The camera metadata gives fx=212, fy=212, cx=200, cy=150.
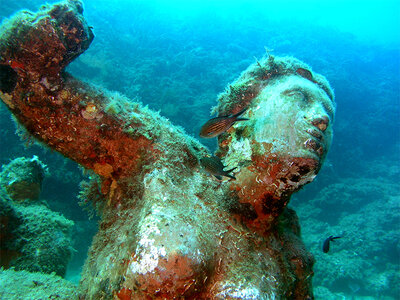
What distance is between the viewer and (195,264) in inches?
68.0

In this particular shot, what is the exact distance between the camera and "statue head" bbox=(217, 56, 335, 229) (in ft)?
7.65

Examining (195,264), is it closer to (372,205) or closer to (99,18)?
(372,205)

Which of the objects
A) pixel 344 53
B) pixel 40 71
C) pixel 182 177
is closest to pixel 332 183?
pixel 182 177

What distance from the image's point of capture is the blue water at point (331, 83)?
10.3m

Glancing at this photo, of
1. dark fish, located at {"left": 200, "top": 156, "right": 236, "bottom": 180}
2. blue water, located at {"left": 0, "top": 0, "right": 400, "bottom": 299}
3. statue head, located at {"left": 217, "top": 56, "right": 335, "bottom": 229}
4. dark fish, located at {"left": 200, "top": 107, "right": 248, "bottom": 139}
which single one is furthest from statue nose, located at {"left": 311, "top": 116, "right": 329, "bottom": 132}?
blue water, located at {"left": 0, "top": 0, "right": 400, "bottom": 299}

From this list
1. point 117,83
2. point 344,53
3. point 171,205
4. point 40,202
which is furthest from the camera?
point 344,53

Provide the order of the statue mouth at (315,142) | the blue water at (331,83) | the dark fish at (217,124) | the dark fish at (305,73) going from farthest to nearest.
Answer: the blue water at (331,83) → the dark fish at (305,73) → the dark fish at (217,124) → the statue mouth at (315,142)

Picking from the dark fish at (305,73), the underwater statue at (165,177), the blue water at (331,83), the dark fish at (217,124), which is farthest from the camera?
the blue water at (331,83)

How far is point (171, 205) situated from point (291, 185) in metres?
1.35

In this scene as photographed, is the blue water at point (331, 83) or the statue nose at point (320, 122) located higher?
the blue water at point (331, 83)

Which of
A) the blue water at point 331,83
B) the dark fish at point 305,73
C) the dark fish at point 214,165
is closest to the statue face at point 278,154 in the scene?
the dark fish at point 214,165

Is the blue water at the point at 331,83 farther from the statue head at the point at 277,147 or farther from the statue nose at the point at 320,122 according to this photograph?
the statue nose at the point at 320,122

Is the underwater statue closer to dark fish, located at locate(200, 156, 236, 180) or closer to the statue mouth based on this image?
the statue mouth

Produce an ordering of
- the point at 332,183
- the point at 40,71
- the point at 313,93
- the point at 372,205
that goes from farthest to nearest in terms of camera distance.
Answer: the point at 332,183
the point at 372,205
the point at 313,93
the point at 40,71
